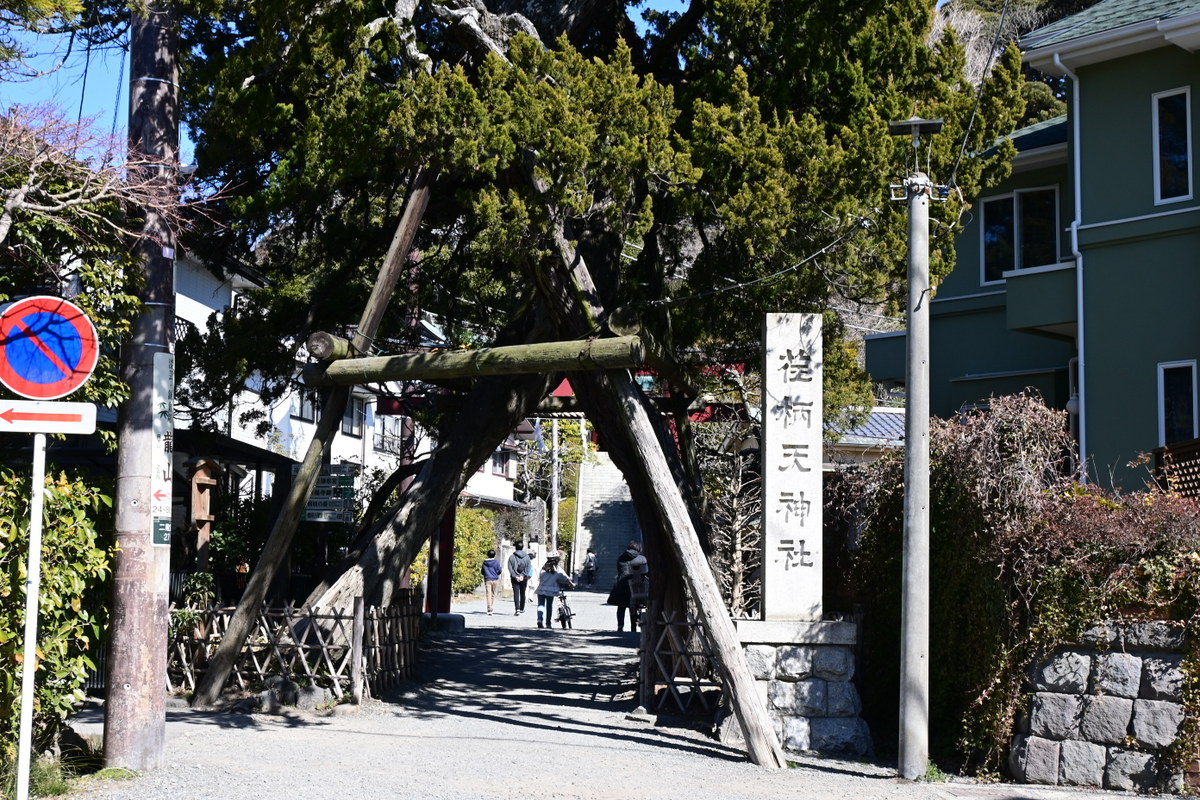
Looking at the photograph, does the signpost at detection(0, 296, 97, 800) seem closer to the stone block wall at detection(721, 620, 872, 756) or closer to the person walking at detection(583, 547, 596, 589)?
the stone block wall at detection(721, 620, 872, 756)

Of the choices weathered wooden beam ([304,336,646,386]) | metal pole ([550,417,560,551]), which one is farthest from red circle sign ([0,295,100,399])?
metal pole ([550,417,560,551])

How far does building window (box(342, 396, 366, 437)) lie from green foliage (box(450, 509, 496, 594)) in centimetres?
431

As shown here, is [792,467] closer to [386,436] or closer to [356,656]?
[356,656]

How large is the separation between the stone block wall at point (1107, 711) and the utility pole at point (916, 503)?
89 centimetres

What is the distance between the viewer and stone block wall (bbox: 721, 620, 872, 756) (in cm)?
1137

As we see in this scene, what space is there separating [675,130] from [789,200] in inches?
64.2

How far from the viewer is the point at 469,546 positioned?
131 ft

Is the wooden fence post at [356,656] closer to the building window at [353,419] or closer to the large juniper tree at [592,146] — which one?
the large juniper tree at [592,146]

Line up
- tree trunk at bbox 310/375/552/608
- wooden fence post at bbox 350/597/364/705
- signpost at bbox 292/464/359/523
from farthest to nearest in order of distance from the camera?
signpost at bbox 292/464/359/523 → tree trunk at bbox 310/375/552/608 → wooden fence post at bbox 350/597/364/705

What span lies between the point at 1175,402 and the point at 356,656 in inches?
455

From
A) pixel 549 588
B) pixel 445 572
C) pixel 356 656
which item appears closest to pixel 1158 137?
pixel 356 656

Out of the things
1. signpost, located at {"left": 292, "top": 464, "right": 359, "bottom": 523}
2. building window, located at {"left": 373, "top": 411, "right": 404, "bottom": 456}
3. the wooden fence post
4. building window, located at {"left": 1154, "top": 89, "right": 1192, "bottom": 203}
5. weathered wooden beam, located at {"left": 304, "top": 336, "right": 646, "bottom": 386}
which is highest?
building window, located at {"left": 1154, "top": 89, "right": 1192, "bottom": 203}

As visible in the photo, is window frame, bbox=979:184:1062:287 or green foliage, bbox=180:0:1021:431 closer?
green foliage, bbox=180:0:1021:431

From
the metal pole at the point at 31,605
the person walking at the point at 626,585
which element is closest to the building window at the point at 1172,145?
the person walking at the point at 626,585
